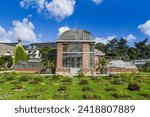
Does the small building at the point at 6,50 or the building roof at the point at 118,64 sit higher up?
the small building at the point at 6,50

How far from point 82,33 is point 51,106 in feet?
135

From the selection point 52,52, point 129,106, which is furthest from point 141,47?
point 129,106

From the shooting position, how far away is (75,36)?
177ft

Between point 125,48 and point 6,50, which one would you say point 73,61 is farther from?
point 125,48

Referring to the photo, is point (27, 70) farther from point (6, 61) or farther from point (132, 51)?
point (132, 51)

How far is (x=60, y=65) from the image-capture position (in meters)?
53.3

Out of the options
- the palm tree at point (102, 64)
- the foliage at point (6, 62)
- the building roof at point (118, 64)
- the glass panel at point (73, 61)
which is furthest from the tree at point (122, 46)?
the glass panel at point (73, 61)

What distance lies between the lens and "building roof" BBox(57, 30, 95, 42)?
2094 inches

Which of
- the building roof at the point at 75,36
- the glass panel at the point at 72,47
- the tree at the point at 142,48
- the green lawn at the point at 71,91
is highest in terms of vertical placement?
the tree at the point at 142,48

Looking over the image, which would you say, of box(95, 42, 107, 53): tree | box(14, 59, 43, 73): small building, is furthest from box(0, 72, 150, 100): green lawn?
box(95, 42, 107, 53): tree

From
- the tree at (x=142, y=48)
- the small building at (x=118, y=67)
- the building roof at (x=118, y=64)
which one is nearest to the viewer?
the small building at (x=118, y=67)

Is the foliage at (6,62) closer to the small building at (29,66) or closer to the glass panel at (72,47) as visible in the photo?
the small building at (29,66)

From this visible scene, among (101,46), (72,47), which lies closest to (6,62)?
(72,47)

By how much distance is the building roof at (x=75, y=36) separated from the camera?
174 feet
